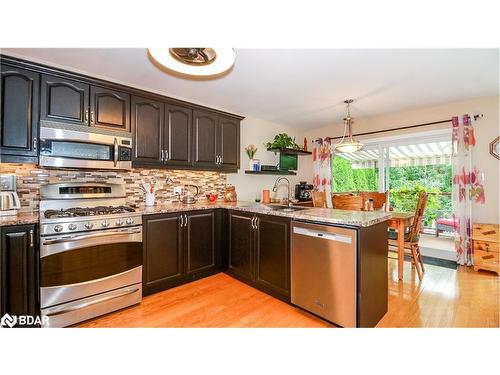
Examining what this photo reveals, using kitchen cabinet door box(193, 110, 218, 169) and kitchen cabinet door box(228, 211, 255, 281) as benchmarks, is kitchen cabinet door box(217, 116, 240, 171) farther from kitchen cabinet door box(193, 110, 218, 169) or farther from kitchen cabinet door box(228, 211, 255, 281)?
kitchen cabinet door box(228, 211, 255, 281)

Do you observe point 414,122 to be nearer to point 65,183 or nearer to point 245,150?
point 245,150

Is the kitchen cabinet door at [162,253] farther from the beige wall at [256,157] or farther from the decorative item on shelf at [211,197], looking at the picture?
the beige wall at [256,157]

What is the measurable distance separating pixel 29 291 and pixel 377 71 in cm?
358

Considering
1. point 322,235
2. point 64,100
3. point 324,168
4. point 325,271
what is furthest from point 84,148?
point 324,168

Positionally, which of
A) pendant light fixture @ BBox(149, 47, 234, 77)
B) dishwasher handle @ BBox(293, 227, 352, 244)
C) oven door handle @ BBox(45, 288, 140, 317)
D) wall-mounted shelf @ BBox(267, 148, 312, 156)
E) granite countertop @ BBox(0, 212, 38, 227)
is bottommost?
oven door handle @ BBox(45, 288, 140, 317)

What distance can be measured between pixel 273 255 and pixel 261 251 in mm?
173

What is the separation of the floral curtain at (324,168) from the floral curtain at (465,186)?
6.11ft

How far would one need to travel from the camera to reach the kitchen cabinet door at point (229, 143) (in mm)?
3287

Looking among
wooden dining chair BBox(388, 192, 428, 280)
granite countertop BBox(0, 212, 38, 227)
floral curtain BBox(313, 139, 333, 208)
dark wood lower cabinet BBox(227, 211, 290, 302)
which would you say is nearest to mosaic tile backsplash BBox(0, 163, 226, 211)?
granite countertop BBox(0, 212, 38, 227)

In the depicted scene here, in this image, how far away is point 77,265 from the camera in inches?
72.9

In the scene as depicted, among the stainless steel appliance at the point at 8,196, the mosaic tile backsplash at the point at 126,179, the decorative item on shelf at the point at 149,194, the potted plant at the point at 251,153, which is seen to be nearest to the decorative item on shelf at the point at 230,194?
the mosaic tile backsplash at the point at 126,179

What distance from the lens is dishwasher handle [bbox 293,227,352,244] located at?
1661 mm

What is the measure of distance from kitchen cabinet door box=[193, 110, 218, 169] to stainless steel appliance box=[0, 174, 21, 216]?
66.5 inches
